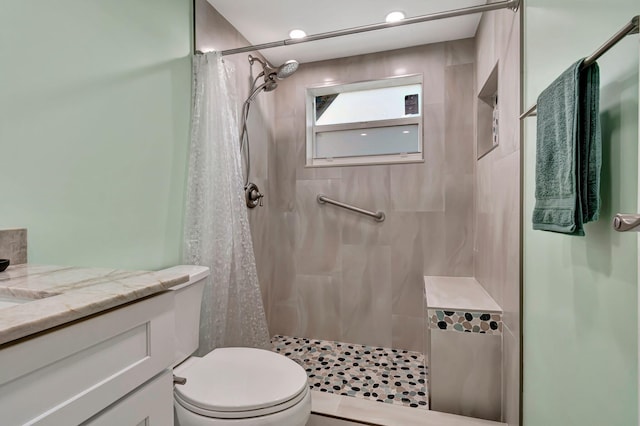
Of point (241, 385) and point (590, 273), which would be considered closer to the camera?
point (590, 273)

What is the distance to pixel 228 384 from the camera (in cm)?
119

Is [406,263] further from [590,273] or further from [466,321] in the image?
[590,273]

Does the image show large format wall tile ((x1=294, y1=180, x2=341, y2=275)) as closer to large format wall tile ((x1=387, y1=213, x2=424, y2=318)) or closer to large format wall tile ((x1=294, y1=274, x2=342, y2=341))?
large format wall tile ((x1=294, y1=274, x2=342, y2=341))

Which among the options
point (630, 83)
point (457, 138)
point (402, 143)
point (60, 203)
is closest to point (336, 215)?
point (402, 143)

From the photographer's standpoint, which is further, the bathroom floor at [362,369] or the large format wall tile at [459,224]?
the large format wall tile at [459,224]

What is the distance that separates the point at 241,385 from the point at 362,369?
3.83ft

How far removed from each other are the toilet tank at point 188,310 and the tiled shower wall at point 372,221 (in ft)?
3.70

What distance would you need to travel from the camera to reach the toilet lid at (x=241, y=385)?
1.07 metres

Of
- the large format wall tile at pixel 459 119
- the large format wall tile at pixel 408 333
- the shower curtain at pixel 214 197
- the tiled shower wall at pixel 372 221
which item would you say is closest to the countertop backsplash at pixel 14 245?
the shower curtain at pixel 214 197

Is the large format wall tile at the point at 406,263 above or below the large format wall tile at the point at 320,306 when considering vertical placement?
above

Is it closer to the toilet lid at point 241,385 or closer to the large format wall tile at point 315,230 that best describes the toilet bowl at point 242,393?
the toilet lid at point 241,385

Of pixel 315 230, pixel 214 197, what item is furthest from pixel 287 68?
pixel 315 230

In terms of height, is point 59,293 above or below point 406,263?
above

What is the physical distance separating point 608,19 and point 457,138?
4.90 feet
